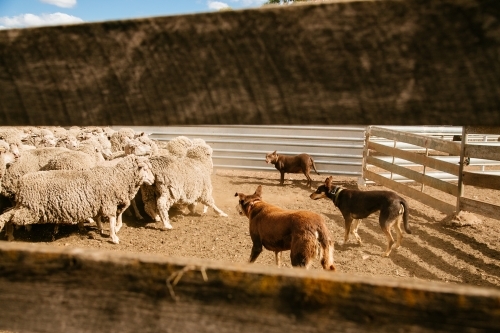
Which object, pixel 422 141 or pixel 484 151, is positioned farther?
pixel 422 141

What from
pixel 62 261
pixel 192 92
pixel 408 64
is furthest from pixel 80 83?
pixel 408 64

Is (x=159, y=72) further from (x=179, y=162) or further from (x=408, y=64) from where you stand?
(x=179, y=162)

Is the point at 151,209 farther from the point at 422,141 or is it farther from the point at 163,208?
the point at 422,141

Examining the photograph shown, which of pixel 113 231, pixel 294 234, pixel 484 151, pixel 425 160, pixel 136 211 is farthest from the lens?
pixel 425 160

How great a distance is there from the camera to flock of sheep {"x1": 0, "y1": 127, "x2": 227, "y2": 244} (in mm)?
6062

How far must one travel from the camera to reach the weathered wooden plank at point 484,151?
6535 millimetres

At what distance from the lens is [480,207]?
680 cm

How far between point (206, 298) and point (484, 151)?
7.49 metres

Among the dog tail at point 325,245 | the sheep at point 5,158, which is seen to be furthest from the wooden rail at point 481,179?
the sheep at point 5,158

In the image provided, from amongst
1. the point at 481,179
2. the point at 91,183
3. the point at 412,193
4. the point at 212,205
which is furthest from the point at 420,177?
the point at 91,183

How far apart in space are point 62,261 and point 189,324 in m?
0.34

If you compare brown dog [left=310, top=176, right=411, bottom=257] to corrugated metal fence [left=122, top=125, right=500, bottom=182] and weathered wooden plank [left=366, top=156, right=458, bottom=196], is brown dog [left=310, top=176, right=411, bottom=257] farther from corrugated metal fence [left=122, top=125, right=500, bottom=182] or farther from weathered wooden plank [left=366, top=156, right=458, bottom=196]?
corrugated metal fence [left=122, top=125, right=500, bottom=182]

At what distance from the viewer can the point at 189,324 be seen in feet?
2.80

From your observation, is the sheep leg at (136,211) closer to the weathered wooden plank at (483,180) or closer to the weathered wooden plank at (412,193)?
the weathered wooden plank at (412,193)
